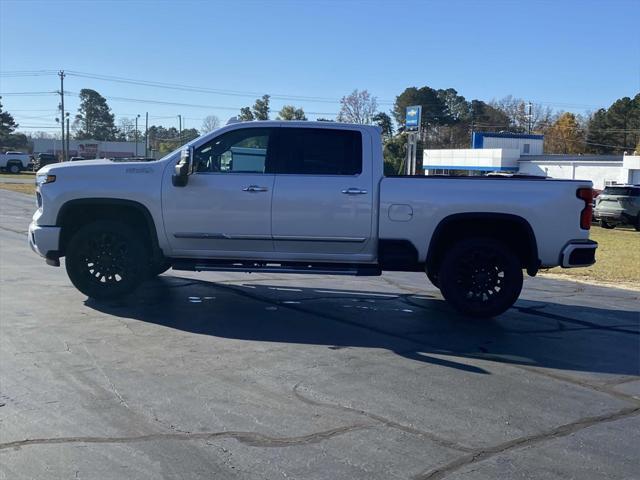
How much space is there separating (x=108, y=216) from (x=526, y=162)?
55.1 metres

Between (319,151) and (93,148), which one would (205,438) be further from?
(93,148)

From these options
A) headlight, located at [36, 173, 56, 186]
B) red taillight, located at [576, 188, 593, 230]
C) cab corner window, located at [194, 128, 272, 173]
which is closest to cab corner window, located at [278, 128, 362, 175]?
cab corner window, located at [194, 128, 272, 173]

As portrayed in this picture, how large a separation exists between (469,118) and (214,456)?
104 m

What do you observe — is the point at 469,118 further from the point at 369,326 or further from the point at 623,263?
the point at 369,326

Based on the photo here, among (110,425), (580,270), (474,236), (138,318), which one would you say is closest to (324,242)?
(474,236)

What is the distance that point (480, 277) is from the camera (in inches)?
324

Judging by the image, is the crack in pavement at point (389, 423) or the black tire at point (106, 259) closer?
the crack in pavement at point (389, 423)

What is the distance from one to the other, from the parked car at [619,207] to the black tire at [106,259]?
22.6 m

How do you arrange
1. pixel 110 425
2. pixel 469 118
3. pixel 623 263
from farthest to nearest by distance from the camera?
pixel 469 118 < pixel 623 263 < pixel 110 425

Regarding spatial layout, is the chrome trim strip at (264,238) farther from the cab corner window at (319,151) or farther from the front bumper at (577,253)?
the front bumper at (577,253)

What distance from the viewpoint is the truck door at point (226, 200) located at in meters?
8.21

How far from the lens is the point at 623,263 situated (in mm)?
14852

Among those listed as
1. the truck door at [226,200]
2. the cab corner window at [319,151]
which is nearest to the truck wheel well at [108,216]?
the truck door at [226,200]

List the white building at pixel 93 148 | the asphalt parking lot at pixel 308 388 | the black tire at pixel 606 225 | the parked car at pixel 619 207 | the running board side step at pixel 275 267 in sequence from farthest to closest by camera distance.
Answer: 1. the white building at pixel 93 148
2. the black tire at pixel 606 225
3. the parked car at pixel 619 207
4. the running board side step at pixel 275 267
5. the asphalt parking lot at pixel 308 388
